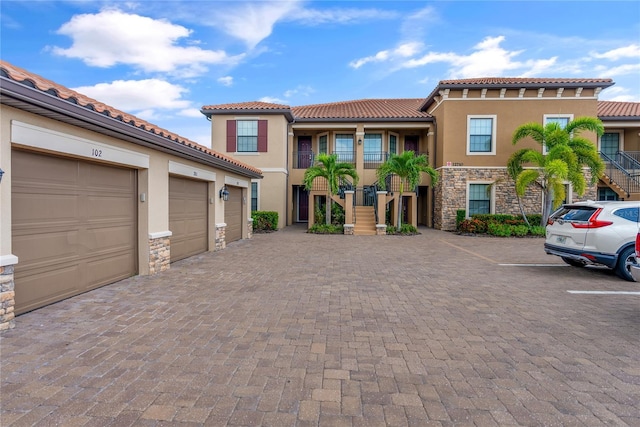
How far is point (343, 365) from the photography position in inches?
130

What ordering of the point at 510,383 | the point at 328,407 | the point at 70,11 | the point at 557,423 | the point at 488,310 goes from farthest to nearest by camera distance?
the point at 70,11, the point at 488,310, the point at 510,383, the point at 328,407, the point at 557,423

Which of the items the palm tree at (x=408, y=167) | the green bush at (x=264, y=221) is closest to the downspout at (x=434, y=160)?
the palm tree at (x=408, y=167)

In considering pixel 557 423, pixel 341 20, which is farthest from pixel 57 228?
pixel 341 20

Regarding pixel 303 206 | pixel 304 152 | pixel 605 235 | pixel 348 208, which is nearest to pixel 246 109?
pixel 304 152

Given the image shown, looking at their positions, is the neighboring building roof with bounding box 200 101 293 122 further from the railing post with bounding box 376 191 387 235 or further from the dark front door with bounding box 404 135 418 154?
the dark front door with bounding box 404 135 418 154

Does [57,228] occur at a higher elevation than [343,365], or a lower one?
higher

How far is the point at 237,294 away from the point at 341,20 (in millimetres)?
9662

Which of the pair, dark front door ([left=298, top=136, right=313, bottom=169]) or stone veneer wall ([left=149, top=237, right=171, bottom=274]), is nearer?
stone veneer wall ([left=149, top=237, right=171, bottom=274])

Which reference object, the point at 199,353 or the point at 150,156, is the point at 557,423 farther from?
the point at 150,156

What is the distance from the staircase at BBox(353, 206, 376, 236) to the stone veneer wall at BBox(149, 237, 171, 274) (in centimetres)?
968

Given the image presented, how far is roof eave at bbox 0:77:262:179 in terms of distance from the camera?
3.72m

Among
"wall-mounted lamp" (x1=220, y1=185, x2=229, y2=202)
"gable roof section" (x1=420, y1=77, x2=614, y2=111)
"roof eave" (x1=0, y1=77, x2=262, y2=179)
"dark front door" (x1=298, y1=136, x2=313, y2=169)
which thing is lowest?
"wall-mounted lamp" (x1=220, y1=185, x2=229, y2=202)

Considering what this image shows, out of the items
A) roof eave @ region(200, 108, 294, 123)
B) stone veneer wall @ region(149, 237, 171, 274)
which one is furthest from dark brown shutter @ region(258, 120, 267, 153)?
stone veneer wall @ region(149, 237, 171, 274)

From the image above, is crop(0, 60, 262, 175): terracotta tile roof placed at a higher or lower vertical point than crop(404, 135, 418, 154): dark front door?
lower
